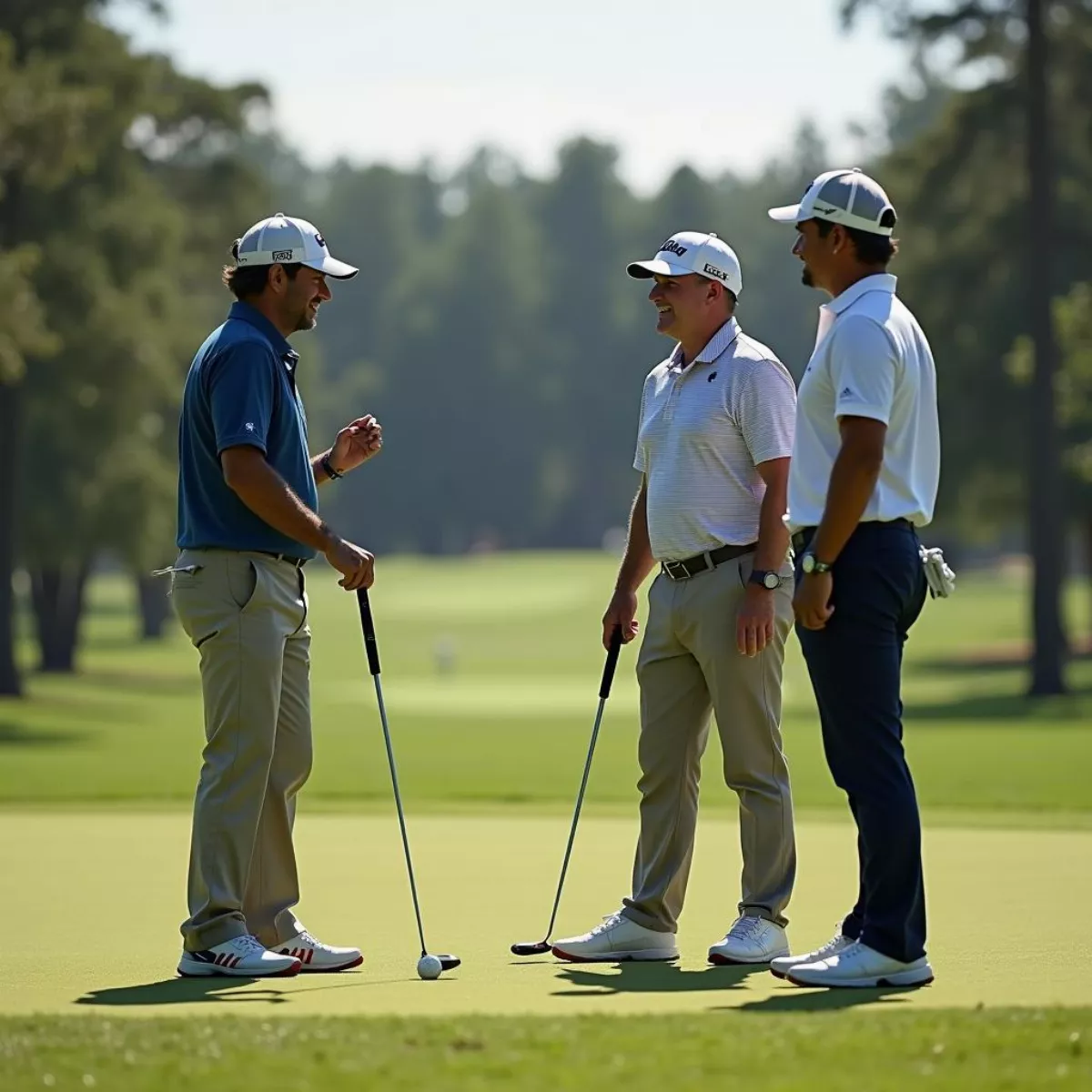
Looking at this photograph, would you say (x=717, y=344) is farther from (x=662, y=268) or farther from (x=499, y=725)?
(x=499, y=725)

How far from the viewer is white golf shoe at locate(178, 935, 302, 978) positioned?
Answer: 6.31 m

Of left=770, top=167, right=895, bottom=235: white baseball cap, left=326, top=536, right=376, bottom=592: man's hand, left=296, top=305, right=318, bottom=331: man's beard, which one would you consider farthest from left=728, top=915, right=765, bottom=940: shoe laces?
left=296, top=305, right=318, bottom=331: man's beard

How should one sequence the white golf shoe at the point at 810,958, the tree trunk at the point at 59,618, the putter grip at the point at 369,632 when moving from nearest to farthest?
the white golf shoe at the point at 810,958, the putter grip at the point at 369,632, the tree trunk at the point at 59,618

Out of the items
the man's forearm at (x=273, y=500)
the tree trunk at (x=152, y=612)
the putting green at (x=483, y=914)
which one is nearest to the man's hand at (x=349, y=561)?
the man's forearm at (x=273, y=500)

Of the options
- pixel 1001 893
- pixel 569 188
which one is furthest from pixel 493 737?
pixel 569 188

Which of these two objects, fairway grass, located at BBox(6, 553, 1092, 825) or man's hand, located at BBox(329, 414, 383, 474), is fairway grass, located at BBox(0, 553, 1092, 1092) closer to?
fairway grass, located at BBox(6, 553, 1092, 825)

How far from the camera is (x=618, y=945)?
671 centimetres

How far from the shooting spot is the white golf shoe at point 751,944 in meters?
6.51

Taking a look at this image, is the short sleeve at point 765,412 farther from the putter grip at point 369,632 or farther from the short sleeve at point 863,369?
the putter grip at point 369,632

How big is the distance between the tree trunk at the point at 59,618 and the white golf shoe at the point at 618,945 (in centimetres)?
3085

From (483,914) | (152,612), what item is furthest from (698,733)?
(152,612)

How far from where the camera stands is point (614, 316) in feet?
342

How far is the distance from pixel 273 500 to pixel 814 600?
159cm

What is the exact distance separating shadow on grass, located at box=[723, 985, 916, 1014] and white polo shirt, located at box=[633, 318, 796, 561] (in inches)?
59.1
